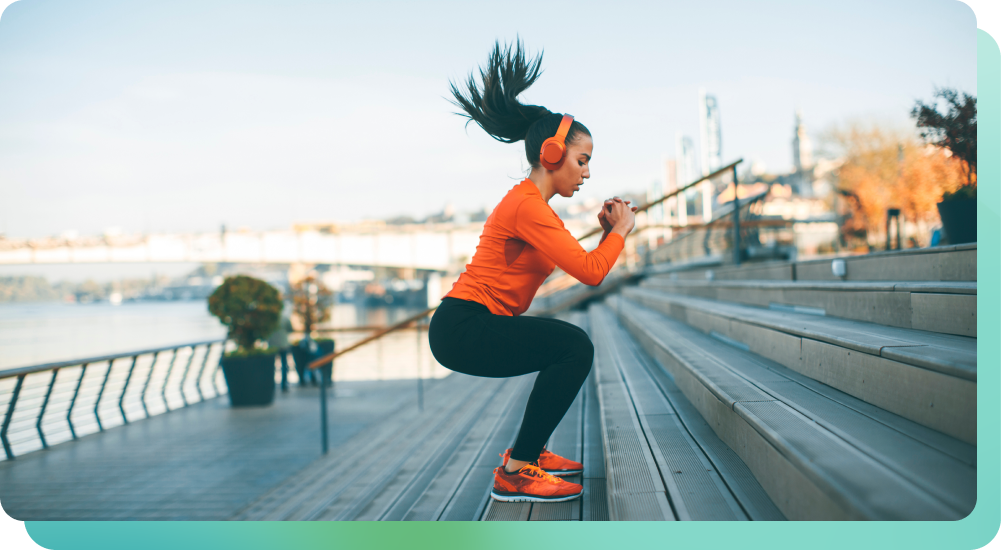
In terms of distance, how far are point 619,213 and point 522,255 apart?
0.32 metres

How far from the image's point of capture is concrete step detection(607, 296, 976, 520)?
0.95m

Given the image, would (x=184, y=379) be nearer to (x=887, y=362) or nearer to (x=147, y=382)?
(x=147, y=382)

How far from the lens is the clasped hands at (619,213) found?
158cm

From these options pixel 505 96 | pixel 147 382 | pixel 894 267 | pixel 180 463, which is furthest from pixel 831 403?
pixel 147 382

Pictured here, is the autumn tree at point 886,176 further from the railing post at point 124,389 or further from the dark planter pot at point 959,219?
the railing post at point 124,389

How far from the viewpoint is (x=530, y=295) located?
1.64m

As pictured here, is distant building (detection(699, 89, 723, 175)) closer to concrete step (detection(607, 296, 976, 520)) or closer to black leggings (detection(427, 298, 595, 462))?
concrete step (detection(607, 296, 976, 520))

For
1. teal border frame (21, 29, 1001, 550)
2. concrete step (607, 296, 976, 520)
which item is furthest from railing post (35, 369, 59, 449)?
concrete step (607, 296, 976, 520)

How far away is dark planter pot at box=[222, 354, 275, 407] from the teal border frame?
2.77m

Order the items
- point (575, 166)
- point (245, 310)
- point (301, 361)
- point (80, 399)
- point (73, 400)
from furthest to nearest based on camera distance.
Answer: point (301, 361)
point (245, 310)
point (80, 399)
point (73, 400)
point (575, 166)

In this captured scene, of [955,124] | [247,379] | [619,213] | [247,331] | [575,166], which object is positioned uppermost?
[955,124]

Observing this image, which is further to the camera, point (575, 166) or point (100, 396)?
point (100, 396)

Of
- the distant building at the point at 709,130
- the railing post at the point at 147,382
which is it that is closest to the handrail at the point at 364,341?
the railing post at the point at 147,382

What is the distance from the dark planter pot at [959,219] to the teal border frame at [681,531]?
679 millimetres
